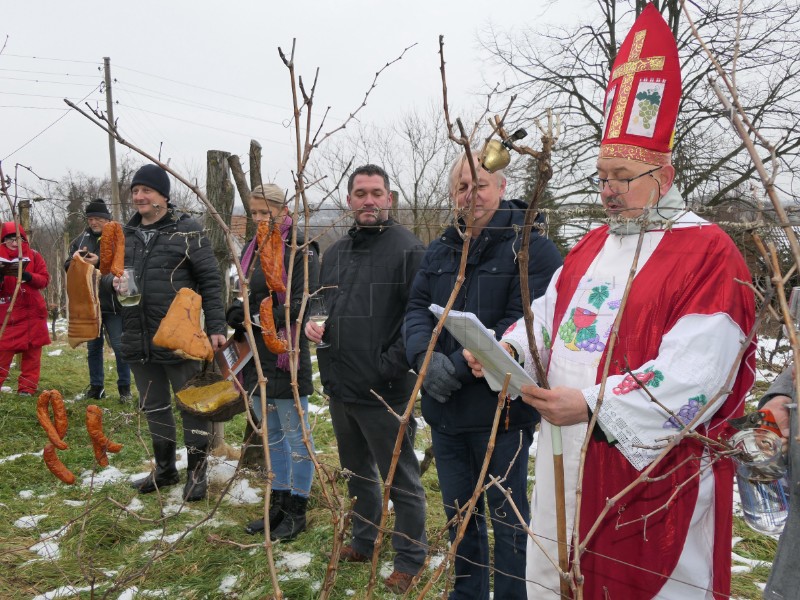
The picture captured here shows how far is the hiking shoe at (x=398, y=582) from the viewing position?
113 inches

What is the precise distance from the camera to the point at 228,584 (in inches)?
116

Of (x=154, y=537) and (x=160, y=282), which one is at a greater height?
(x=160, y=282)

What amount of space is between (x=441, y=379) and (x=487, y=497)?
0.54m

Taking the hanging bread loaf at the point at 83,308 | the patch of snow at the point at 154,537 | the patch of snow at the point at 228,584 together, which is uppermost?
the hanging bread loaf at the point at 83,308

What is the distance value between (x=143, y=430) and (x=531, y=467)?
290cm

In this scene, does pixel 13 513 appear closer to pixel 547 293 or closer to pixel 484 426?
pixel 484 426

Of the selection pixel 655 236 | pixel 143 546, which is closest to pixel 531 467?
pixel 143 546

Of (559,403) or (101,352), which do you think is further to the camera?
(101,352)

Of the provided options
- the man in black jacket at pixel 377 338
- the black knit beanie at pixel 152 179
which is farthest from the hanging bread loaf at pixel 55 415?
the black knit beanie at pixel 152 179

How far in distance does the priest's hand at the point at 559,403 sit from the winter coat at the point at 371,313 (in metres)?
1.31

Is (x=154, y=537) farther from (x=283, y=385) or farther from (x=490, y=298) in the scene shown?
(x=490, y=298)

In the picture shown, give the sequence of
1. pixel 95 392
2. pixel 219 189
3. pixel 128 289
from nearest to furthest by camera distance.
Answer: pixel 128 289 < pixel 219 189 < pixel 95 392

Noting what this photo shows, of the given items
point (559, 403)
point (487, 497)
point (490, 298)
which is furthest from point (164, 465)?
point (559, 403)

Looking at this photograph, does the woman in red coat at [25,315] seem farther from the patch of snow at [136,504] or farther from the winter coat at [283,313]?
the winter coat at [283,313]
